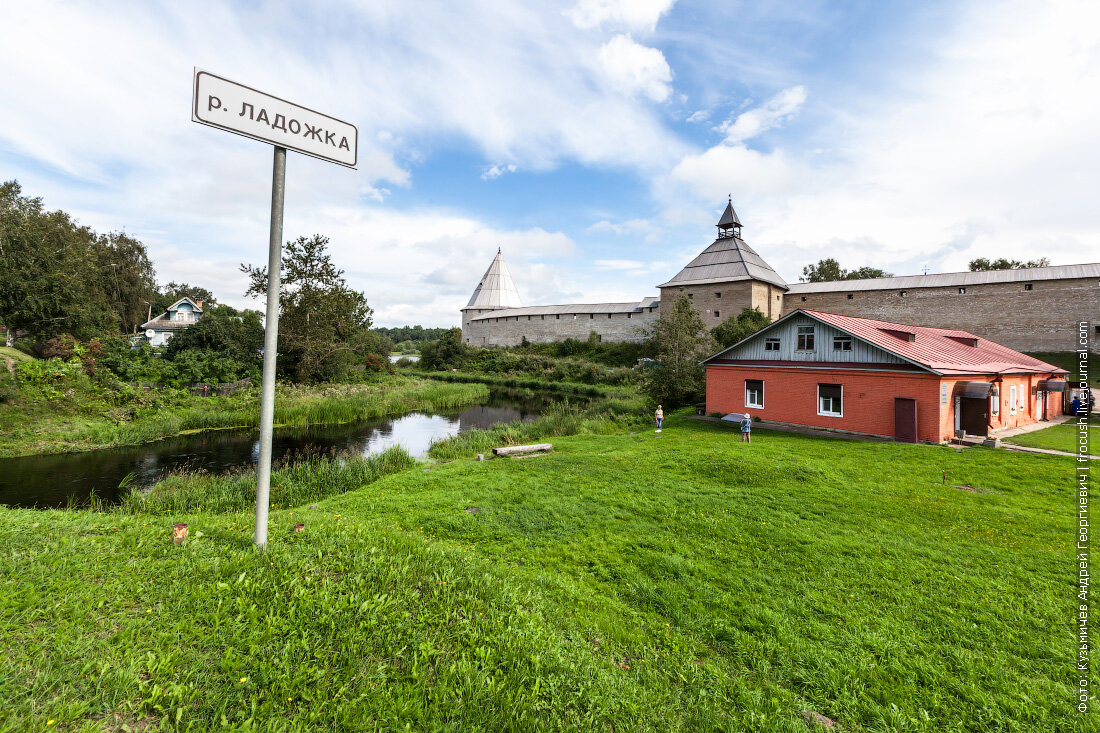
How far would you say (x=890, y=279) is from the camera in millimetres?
32219

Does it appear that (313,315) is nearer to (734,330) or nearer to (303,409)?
(303,409)

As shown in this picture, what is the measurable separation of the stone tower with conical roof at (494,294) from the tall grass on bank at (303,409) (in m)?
25.2

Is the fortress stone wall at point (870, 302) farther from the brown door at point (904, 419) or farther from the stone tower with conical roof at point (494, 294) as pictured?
the brown door at point (904, 419)

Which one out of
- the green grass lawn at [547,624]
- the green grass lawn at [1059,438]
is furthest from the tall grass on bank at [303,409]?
the green grass lawn at [1059,438]

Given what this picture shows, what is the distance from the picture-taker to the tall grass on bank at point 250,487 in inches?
323

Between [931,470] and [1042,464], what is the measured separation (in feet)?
8.24

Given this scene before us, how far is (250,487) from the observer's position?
930 centimetres

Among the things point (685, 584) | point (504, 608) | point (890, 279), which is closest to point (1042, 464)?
point (685, 584)

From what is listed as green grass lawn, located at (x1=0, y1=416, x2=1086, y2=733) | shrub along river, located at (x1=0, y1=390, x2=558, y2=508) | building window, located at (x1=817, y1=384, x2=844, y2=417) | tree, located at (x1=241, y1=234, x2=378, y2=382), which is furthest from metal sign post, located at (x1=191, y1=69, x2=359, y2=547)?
tree, located at (x1=241, y1=234, x2=378, y2=382)

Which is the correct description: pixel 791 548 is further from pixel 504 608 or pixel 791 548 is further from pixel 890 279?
pixel 890 279

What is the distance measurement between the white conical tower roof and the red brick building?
40114 millimetres

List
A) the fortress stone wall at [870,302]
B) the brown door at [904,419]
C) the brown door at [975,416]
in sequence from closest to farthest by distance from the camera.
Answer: the brown door at [904,419] < the brown door at [975,416] < the fortress stone wall at [870,302]

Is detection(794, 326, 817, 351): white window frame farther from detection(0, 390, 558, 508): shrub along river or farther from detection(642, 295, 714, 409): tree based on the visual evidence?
detection(0, 390, 558, 508): shrub along river

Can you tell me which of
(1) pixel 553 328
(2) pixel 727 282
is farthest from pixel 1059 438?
(1) pixel 553 328
